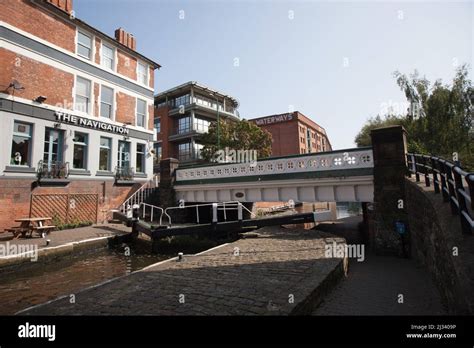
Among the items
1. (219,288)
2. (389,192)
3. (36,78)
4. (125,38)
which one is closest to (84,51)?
(36,78)

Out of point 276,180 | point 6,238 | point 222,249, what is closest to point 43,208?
point 6,238

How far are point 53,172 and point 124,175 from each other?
5106 millimetres

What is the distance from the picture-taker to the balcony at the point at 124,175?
1952 centimetres

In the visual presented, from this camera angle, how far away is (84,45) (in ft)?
60.4

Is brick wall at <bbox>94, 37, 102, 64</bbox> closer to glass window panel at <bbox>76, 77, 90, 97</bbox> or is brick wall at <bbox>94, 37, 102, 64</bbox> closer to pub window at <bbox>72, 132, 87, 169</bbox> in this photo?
glass window panel at <bbox>76, 77, 90, 97</bbox>

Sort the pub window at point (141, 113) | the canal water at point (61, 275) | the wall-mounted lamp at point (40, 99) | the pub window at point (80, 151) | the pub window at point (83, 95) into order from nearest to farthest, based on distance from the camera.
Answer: the canal water at point (61, 275), the wall-mounted lamp at point (40, 99), the pub window at point (80, 151), the pub window at point (83, 95), the pub window at point (141, 113)

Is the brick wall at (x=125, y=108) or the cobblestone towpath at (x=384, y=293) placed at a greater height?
the brick wall at (x=125, y=108)

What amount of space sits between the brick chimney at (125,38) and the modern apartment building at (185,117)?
1393 centimetres

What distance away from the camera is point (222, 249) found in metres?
9.18

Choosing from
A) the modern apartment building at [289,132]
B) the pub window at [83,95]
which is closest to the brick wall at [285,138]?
the modern apartment building at [289,132]

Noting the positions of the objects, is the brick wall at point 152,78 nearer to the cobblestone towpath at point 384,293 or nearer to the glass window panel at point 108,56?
the glass window panel at point 108,56

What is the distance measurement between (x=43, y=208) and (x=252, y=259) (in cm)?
1380

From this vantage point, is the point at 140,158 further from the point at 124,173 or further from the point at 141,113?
the point at 141,113

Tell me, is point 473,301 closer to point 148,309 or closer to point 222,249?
point 148,309
